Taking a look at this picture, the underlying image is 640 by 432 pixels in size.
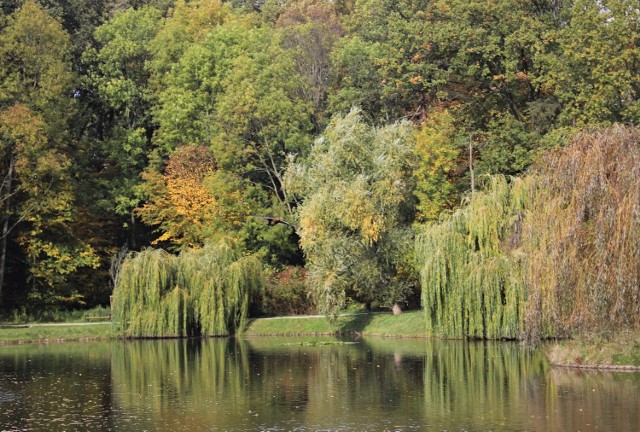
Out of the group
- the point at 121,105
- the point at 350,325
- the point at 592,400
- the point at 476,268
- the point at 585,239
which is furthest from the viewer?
the point at 121,105

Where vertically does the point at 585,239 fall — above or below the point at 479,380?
above

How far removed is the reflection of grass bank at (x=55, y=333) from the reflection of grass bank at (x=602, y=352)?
26.9 meters

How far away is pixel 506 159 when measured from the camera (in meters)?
54.2

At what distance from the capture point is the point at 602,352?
3216 centimetres

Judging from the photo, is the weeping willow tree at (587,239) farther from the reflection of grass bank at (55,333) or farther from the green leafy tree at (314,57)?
the green leafy tree at (314,57)

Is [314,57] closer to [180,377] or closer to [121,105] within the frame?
[121,105]

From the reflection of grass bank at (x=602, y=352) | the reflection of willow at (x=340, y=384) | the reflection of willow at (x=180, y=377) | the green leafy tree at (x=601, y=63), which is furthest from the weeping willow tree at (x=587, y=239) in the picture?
the green leafy tree at (x=601, y=63)

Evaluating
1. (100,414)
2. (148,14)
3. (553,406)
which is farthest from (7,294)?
(553,406)

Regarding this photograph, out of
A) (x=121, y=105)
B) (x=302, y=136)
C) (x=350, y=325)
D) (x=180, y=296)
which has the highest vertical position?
(x=121, y=105)

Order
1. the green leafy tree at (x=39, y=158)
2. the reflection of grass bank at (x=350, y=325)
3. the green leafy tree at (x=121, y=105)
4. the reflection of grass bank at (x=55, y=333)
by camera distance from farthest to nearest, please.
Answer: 1. the green leafy tree at (x=121, y=105)
2. the green leafy tree at (x=39, y=158)
3. the reflection of grass bank at (x=55, y=333)
4. the reflection of grass bank at (x=350, y=325)

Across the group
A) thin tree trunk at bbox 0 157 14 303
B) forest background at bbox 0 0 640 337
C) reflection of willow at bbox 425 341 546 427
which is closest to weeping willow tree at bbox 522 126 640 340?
reflection of willow at bbox 425 341 546 427

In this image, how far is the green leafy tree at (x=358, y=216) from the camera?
163 ft

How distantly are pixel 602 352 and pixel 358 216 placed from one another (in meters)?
19.4

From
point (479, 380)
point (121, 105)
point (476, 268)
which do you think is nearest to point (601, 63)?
point (476, 268)
